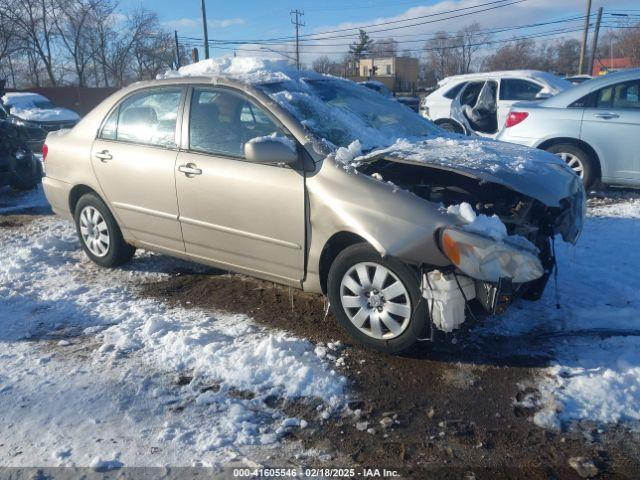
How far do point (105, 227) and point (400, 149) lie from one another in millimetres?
2840

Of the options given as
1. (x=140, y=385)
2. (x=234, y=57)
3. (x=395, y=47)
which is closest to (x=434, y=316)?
(x=140, y=385)

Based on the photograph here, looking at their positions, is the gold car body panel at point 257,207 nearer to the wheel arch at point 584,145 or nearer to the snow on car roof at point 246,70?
the snow on car roof at point 246,70

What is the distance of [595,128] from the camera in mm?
7055

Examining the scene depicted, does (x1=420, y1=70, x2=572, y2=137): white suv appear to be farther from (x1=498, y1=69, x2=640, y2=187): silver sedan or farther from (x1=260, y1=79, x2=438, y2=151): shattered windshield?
(x1=260, y1=79, x2=438, y2=151): shattered windshield

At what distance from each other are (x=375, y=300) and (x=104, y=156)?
276 cm

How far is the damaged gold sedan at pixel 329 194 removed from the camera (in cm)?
315

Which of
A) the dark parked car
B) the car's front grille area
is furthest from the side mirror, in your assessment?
the car's front grille area

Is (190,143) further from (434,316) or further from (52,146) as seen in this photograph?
(434,316)

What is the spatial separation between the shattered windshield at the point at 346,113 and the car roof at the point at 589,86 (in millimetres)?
3453

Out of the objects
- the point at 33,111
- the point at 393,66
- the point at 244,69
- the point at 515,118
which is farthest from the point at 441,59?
the point at 244,69

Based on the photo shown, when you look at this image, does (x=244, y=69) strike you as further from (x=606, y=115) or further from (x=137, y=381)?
(x=606, y=115)

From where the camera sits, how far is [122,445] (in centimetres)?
266

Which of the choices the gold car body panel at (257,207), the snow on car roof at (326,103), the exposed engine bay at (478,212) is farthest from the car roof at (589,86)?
the gold car body panel at (257,207)

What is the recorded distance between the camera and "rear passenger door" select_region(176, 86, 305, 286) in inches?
146
